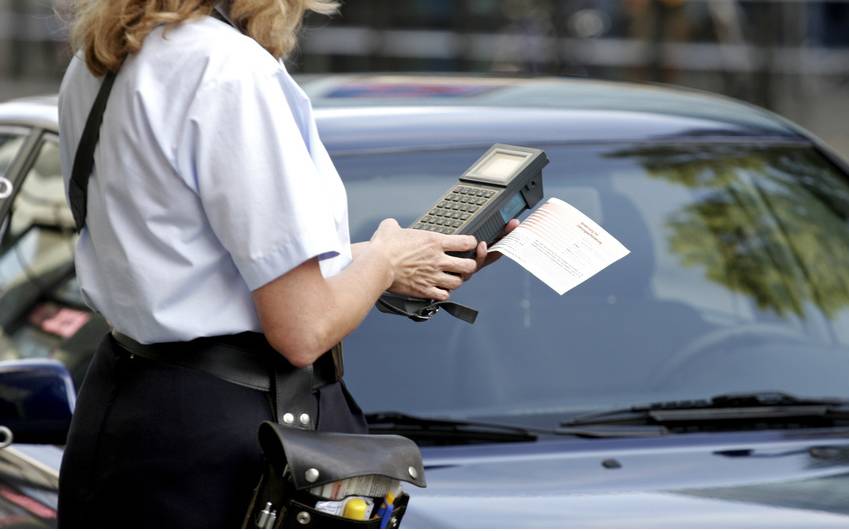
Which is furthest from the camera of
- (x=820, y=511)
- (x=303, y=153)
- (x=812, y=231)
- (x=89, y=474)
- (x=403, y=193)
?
(x=812, y=231)

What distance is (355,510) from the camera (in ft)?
7.66

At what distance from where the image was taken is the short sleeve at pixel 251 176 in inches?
88.2

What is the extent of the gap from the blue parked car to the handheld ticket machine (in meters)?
0.42

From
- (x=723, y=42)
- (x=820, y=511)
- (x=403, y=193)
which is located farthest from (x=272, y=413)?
(x=723, y=42)

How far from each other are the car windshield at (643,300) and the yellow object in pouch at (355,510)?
3.03ft

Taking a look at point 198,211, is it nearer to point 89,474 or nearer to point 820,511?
point 89,474

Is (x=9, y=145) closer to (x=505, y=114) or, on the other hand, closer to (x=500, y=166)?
(x=505, y=114)

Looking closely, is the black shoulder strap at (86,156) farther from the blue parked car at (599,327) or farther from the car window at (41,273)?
the car window at (41,273)

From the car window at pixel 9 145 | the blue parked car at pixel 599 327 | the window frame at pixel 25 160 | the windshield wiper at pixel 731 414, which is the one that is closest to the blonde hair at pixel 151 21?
the blue parked car at pixel 599 327

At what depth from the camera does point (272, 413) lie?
93.6 inches

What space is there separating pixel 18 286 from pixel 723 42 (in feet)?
40.2

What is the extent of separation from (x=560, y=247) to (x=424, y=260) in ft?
0.74

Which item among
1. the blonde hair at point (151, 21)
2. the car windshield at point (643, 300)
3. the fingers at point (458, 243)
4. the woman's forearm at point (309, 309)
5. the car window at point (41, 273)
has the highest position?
the blonde hair at point (151, 21)

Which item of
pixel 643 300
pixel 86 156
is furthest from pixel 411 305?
pixel 643 300
